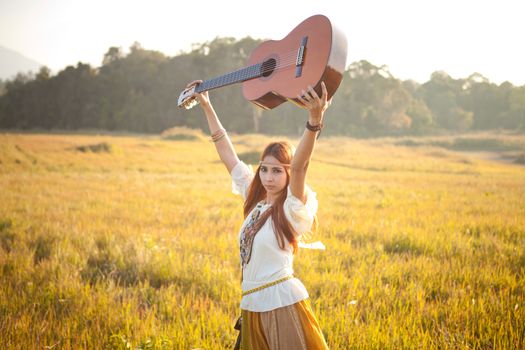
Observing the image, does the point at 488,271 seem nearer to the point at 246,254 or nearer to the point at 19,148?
the point at 246,254

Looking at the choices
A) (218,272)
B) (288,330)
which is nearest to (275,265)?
(288,330)

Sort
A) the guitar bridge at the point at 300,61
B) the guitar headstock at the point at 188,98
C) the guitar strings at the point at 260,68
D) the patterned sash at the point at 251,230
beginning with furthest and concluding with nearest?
the guitar headstock at the point at 188,98
the patterned sash at the point at 251,230
the guitar strings at the point at 260,68
the guitar bridge at the point at 300,61

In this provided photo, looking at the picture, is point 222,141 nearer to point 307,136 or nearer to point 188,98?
point 188,98

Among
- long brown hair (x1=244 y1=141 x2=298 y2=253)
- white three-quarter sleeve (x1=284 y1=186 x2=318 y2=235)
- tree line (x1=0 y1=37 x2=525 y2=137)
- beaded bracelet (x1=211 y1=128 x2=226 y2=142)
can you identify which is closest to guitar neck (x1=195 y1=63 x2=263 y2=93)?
beaded bracelet (x1=211 y1=128 x2=226 y2=142)

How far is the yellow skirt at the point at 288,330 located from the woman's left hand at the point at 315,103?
43.3 inches

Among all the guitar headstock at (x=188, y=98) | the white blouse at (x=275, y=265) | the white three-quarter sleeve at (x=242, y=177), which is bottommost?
the white blouse at (x=275, y=265)

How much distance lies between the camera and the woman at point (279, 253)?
2.00m

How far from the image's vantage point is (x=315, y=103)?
71.5 inches

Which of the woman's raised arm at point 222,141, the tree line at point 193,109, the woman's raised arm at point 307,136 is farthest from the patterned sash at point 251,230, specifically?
the tree line at point 193,109

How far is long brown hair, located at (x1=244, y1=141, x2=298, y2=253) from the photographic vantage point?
210 centimetres

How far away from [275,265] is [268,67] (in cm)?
128

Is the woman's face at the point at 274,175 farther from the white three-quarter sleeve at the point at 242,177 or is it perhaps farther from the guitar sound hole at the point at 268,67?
the guitar sound hole at the point at 268,67

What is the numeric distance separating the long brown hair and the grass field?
121cm

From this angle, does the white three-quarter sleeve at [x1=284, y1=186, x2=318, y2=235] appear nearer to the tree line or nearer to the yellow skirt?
the yellow skirt
